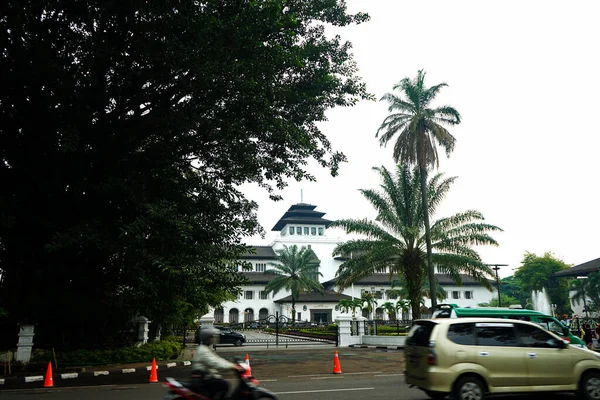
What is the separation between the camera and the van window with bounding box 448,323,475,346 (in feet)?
26.7

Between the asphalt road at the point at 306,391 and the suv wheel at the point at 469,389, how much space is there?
1.12 meters

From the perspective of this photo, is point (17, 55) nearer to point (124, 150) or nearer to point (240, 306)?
point (124, 150)

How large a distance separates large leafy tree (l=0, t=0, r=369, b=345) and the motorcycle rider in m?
6.64

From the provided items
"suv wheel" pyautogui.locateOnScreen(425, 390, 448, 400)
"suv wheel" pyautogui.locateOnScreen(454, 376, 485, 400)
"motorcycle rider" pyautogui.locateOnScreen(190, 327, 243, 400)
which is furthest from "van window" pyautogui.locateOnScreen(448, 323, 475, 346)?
"motorcycle rider" pyautogui.locateOnScreen(190, 327, 243, 400)

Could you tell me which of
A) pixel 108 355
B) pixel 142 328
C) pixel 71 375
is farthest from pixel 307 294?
pixel 71 375

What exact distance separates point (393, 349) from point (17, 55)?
22.3m

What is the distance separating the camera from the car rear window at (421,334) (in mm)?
8316

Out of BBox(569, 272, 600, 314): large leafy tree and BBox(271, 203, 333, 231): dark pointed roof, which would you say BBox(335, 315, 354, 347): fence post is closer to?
BBox(569, 272, 600, 314): large leafy tree

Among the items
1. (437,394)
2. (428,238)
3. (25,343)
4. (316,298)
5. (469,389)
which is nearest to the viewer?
(469,389)

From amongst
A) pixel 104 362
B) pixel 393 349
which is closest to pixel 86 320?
pixel 104 362

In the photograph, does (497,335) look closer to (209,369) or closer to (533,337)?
(533,337)

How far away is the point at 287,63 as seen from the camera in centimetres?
1509

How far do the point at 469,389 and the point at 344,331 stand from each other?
23145 millimetres

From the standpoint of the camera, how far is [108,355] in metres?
16.6
